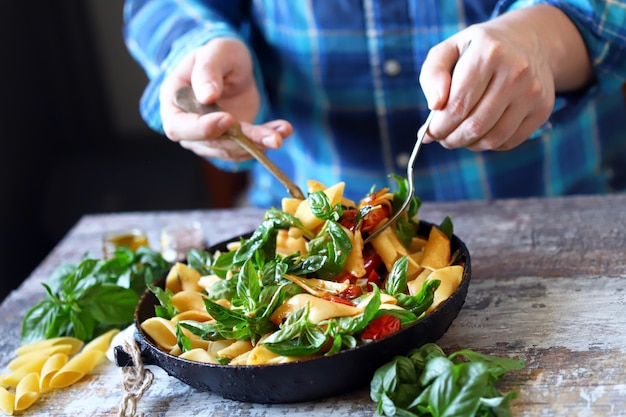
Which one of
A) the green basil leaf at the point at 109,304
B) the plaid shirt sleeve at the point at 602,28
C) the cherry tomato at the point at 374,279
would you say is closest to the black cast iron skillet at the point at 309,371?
the cherry tomato at the point at 374,279

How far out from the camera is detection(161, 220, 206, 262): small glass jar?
4.98ft

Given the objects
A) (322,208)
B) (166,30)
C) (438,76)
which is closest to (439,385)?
(322,208)

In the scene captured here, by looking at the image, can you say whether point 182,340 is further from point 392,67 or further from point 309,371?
point 392,67

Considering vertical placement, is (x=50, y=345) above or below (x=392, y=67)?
below

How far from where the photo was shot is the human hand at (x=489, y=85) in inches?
43.9

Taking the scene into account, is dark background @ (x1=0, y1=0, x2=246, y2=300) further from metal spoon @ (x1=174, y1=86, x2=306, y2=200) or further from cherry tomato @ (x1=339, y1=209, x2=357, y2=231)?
cherry tomato @ (x1=339, y1=209, x2=357, y2=231)

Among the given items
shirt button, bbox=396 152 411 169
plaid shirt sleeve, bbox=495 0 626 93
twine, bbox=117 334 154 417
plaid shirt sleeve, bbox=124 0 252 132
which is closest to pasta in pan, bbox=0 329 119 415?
twine, bbox=117 334 154 417

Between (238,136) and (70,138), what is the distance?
2026mm

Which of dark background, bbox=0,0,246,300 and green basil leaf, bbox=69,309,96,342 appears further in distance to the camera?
dark background, bbox=0,0,246,300

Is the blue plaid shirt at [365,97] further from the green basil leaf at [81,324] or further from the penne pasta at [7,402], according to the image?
the penne pasta at [7,402]

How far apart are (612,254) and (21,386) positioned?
0.89m

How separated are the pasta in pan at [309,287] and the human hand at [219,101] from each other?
0.60 feet

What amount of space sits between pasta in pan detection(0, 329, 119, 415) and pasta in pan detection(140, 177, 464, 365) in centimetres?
13

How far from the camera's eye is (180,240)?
153 cm
